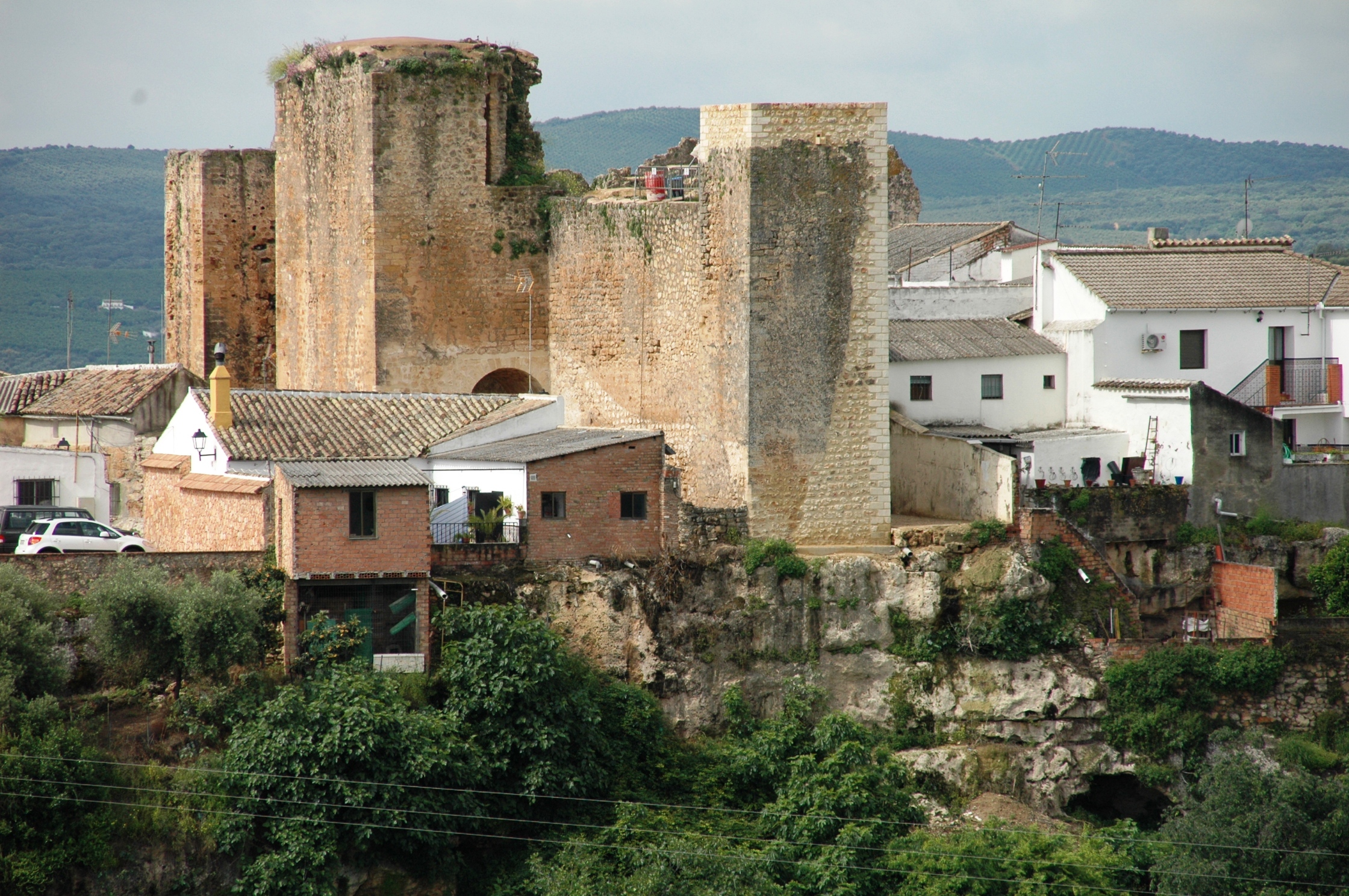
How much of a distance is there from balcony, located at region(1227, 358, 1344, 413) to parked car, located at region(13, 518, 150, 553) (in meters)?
19.9

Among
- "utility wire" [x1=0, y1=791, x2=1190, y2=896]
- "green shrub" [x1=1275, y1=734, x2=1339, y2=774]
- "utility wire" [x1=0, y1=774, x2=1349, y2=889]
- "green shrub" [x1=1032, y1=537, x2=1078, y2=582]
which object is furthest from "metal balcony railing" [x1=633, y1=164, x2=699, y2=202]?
"green shrub" [x1=1275, y1=734, x2=1339, y2=774]

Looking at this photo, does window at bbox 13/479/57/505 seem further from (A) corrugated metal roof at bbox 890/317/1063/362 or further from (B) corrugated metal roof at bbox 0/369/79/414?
(A) corrugated metal roof at bbox 890/317/1063/362

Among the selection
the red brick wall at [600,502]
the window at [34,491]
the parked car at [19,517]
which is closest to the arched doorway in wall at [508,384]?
the red brick wall at [600,502]

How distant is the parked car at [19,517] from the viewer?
26.2m

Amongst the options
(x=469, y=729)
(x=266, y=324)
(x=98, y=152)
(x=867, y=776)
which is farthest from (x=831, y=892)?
(x=98, y=152)

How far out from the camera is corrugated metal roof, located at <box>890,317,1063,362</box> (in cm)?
2984

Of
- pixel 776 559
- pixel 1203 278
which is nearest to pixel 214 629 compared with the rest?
pixel 776 559

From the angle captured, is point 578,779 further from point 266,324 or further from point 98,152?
point 98,152

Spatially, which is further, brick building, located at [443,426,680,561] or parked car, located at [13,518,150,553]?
parked car, located at [13,518,150,553]

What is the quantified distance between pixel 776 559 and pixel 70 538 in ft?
35.9

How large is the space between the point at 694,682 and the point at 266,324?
13.7m

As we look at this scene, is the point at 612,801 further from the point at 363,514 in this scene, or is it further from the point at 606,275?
the point at 606,275

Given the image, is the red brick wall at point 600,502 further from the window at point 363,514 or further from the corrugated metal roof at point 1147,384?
the corrugated metal roof at point 1147,384

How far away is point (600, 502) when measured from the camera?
25.2 metres
